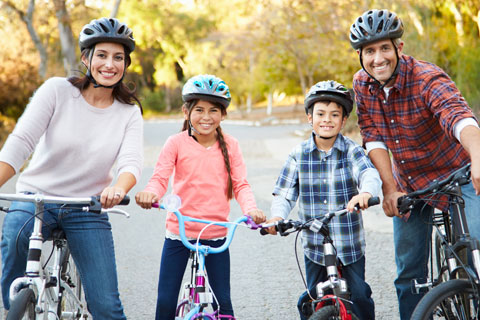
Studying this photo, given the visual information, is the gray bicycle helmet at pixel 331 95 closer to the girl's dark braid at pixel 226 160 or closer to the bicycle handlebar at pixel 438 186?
the girl's dark braid at pixel 226 160

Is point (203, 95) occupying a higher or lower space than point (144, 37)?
lower

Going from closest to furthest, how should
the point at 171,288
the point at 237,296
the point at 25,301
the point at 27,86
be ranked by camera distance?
the point at 25,301 → the point at 171,288 → the point at 237,296 → the point at 27,86

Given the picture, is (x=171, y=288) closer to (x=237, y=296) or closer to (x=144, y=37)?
(x=237, y=296)

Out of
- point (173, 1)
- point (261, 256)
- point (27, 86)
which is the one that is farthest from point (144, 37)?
point (261, 256)

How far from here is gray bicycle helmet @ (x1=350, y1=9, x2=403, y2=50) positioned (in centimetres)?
372

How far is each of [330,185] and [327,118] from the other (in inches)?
17.0

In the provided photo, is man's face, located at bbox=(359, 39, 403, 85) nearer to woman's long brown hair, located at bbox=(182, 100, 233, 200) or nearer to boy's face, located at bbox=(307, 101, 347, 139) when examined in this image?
boy's face, located at bbox=(307, 101, 347, 139)

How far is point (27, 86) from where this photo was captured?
72.1ft

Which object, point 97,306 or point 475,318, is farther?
point 97,306

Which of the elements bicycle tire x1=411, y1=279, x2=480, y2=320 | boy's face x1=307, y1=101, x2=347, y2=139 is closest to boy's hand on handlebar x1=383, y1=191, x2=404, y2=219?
boy's face x1=307, y1=101, x2=347, y2=139

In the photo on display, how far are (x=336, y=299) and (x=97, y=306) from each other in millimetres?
1354

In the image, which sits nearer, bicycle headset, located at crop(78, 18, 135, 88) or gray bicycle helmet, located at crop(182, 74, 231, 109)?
bicycle headset, located at crop(78, 18, 135, 88)

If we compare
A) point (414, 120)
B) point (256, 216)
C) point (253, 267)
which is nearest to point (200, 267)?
point (256, 216)

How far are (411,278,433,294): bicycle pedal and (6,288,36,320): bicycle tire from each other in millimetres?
2416
